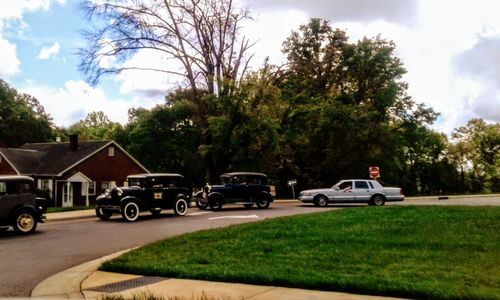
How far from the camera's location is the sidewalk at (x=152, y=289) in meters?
7.25

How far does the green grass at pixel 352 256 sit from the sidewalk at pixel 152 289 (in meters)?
0.31

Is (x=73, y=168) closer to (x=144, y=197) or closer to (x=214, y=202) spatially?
(x=214, y=202)

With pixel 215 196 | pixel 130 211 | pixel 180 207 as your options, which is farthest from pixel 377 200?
pixel 130 211

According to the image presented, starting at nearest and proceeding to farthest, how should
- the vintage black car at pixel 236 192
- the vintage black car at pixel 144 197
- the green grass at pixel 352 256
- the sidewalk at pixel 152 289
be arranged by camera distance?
1. the sidewalk at pixel 152 289
2. the green grass at pixel 352 256
3. the vintage black car at pixel 144 197
4. the vintage black car at pixel 236 192

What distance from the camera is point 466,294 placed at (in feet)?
22.2

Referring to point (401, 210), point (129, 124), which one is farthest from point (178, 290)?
point (129, 124)

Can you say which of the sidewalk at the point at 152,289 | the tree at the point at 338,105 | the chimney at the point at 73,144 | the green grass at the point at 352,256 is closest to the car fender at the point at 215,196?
the green grass at the point at 352,256

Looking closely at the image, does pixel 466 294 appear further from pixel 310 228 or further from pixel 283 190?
pixel 283 190

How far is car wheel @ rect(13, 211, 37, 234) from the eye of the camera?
16078mm

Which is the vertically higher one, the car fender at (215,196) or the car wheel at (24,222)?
the car fender at (215,196)

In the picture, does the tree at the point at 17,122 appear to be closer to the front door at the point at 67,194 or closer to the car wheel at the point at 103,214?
the front door at the point at 67,194

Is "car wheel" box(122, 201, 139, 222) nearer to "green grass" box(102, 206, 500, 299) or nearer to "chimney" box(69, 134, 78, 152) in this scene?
"green grass" box(102, 206, 500, 299)

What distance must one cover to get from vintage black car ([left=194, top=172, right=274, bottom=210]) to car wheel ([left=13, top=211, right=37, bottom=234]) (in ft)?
31.1

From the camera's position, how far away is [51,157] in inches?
2009
